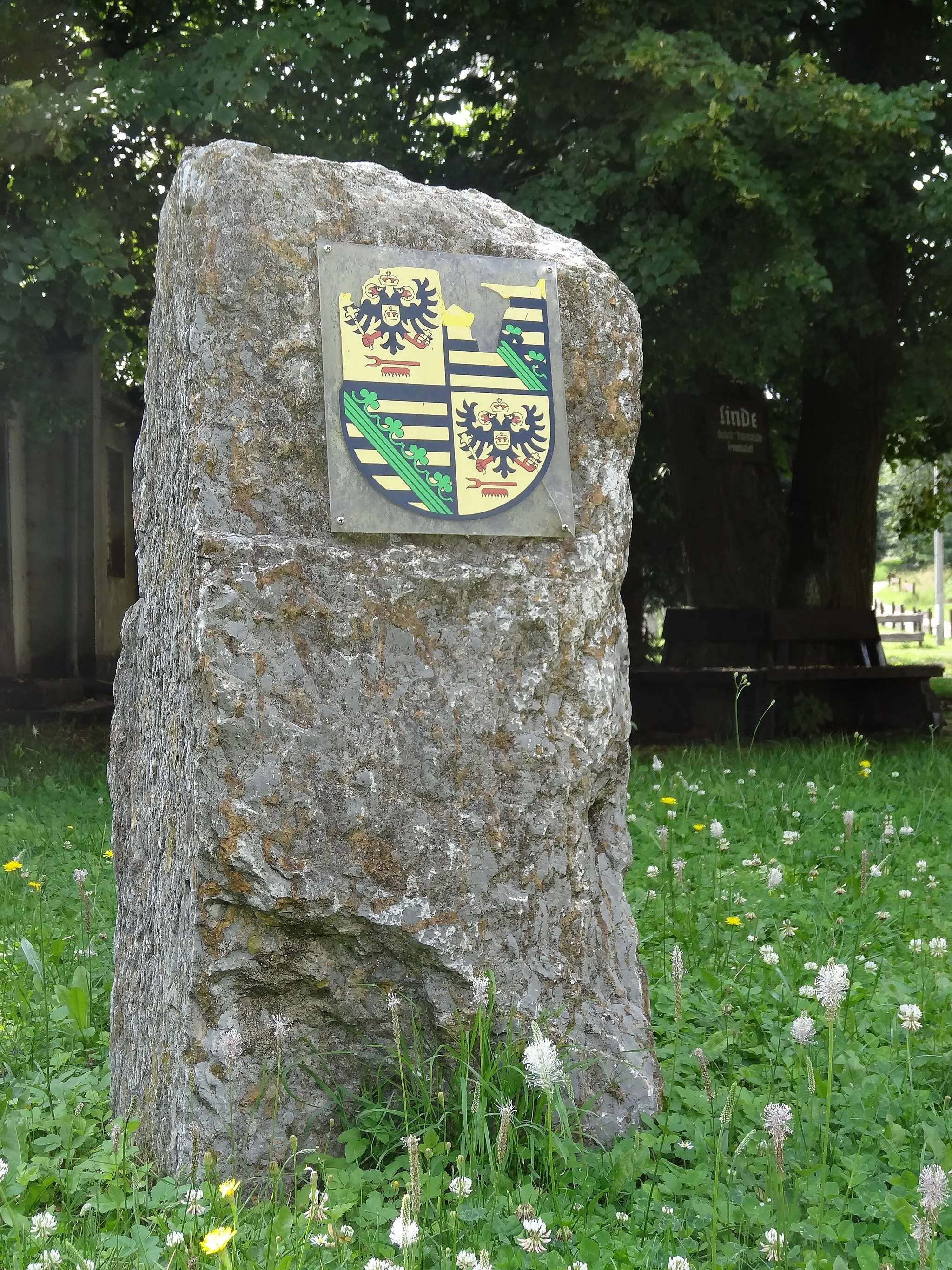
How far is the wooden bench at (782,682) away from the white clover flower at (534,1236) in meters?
7.40

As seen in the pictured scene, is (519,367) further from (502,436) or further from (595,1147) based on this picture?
(595,1147)

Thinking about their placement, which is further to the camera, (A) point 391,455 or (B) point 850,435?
(B) point 850,435

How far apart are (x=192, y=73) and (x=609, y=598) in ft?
17.5

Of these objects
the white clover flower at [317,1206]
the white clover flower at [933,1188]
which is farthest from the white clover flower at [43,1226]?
the white clover flower at [933,1188]

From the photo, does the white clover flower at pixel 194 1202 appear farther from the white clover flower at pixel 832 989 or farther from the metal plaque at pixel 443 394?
the metal plaque at pixel 443 394

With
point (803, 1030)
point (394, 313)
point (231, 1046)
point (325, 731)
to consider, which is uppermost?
point (394, 313)

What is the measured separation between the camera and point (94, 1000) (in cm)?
387

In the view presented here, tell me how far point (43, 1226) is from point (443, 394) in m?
2.02

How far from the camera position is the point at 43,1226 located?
225 cm

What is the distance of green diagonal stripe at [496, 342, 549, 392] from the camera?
301 cm

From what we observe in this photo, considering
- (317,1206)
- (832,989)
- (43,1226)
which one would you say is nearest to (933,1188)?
(832,989)

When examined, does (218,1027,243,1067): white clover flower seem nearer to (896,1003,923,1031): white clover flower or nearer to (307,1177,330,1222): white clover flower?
(307,1177,330,1222): white clover flower

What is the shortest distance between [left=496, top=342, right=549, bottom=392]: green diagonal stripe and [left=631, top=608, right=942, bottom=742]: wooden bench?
667 centimetres

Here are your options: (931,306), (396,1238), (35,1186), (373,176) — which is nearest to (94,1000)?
(35,1186)
